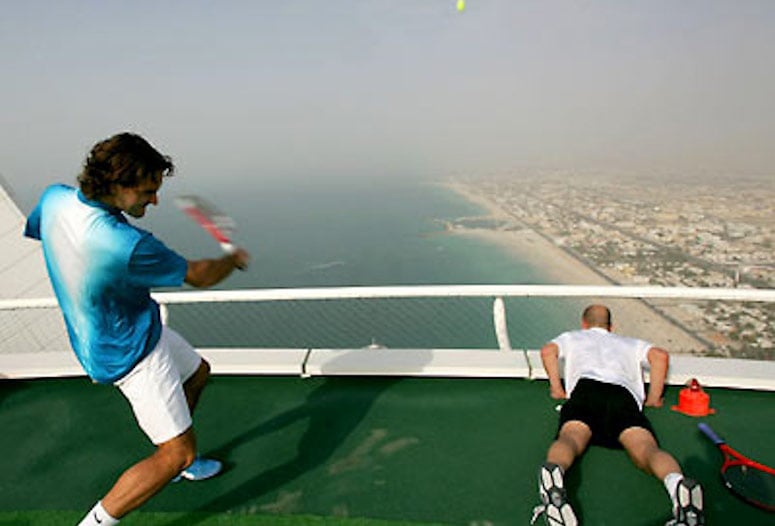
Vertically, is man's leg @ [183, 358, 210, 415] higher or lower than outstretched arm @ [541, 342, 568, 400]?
higher

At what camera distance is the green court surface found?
2.40 meters

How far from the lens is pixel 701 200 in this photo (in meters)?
89.9

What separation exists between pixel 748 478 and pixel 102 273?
3195 mm

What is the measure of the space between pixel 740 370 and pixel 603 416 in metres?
1.60

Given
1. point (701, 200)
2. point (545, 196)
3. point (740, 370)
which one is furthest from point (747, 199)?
point (740, 370)

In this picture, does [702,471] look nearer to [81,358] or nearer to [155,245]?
[155,245]

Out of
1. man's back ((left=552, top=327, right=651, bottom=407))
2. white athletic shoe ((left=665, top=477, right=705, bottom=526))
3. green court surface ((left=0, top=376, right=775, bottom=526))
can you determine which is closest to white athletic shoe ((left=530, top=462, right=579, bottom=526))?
green court surface ((left=0, top=376, right=775, bottom=526))

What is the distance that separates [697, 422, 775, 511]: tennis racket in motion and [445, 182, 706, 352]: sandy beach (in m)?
23.1

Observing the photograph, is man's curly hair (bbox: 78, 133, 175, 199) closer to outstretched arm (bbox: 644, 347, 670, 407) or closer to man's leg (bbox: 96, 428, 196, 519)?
man's leg (bbox: 96, 428, 196, 519)

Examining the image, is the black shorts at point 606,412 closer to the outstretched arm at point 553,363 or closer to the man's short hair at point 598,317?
the outstretched arm at point 553,363

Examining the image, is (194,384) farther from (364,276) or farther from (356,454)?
(364,276)

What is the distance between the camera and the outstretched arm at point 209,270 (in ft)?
5.96

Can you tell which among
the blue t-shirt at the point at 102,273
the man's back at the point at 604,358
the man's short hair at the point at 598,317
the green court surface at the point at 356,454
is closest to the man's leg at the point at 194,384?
the green court surface at the point at 356,454

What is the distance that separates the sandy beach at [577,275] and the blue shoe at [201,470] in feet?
79.5
